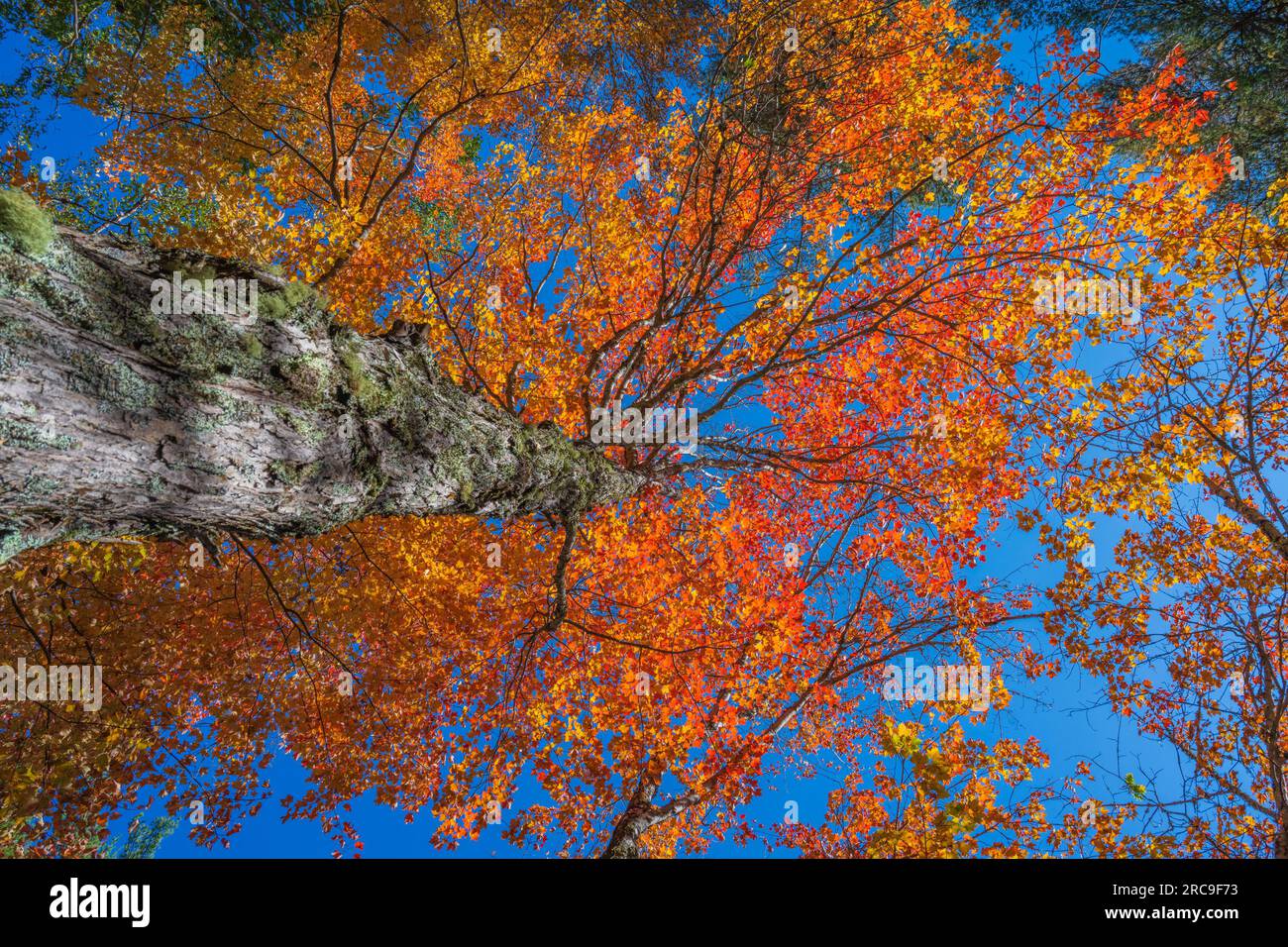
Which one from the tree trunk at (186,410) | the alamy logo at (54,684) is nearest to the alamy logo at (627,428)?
the tree trunk at (186,410)

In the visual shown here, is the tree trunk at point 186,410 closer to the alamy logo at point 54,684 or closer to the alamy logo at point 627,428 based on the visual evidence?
the alamy logo at point 627,428

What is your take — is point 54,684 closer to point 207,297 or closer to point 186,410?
point 207,297

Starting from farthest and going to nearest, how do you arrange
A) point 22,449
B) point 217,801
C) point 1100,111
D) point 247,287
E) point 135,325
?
1. point 1100,111
2. point 217,801
3. point 247,287
4. point 135,325
5. point 22,449

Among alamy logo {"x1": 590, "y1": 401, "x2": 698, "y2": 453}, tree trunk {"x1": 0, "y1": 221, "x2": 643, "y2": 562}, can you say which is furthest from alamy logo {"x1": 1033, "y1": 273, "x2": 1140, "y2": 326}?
tree trunk {"x1": 0, "y1": 221, "x2": 643, "y2": 562}

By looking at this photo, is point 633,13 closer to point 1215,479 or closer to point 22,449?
point 1215,479

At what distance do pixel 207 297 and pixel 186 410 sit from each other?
603 mm

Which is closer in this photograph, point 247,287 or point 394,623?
point 247,287

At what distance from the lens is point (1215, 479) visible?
786cm

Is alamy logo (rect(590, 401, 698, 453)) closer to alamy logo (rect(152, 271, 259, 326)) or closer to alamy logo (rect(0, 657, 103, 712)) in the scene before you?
alamy logo (rect(152, 271, 259, 326))

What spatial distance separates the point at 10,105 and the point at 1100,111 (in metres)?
19.6
